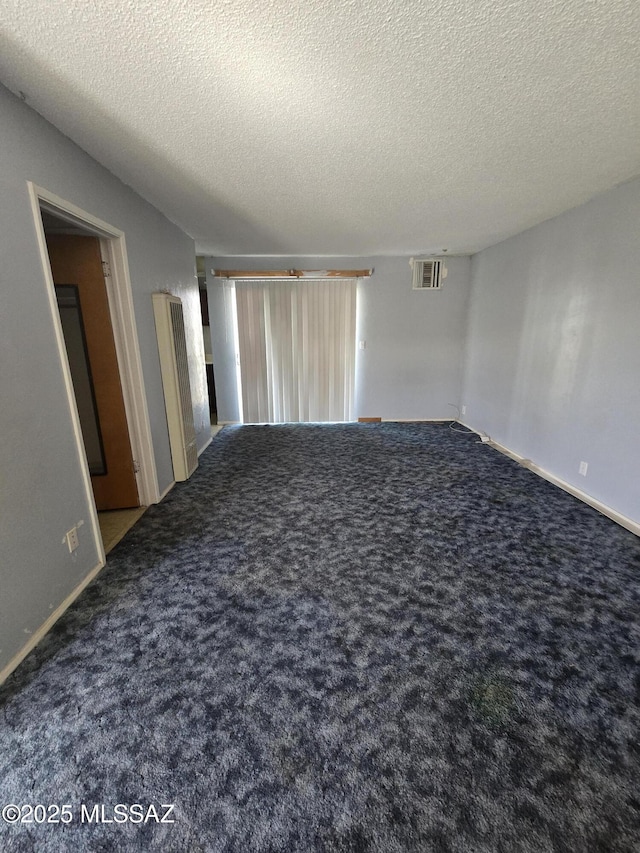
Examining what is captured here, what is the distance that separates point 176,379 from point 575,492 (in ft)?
11.4

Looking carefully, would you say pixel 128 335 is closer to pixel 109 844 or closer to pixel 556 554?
pixel 109 844

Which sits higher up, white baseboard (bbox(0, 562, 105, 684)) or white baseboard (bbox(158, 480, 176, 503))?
white baseboard (bbox(0, 562, 105, 684))

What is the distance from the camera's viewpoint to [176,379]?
3109 mm

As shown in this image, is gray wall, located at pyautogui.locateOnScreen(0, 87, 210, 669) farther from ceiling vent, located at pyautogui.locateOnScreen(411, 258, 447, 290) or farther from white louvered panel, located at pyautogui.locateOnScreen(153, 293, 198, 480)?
ceiling vent, located at pyautogui.locateOnScreen(411, 258, 447, 290)

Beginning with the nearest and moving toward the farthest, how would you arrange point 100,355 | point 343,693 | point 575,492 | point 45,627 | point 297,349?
point 343,693, point 45,627, point 100,355, point 575,492, point 297,349

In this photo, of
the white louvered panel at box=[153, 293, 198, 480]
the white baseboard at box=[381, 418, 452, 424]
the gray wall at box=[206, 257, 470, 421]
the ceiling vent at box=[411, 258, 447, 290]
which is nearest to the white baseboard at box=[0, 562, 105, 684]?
the white louvered panel at box=[153, 293, 198, 480]

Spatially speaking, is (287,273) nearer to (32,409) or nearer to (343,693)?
(32,409)

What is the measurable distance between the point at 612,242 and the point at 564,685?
2881mm

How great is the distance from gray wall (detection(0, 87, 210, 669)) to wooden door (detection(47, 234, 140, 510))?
1.35 ft

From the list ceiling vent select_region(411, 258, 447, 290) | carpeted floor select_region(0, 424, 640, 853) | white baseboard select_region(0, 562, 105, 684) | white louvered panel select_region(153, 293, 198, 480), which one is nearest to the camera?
carpeted floor select_region(0, 424, 640, 853)

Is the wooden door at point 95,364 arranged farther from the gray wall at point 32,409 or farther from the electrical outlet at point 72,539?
the electrical outlet at point 72,539

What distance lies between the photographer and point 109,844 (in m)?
0.97

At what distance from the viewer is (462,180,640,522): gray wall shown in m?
2.52

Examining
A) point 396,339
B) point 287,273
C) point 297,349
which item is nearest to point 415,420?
point 396,339
